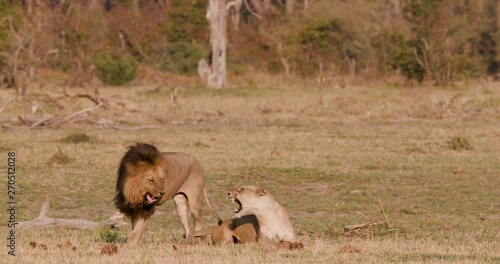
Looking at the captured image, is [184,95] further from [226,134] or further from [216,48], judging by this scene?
[226,134]

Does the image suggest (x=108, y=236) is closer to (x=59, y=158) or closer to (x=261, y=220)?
(x=261, y=220)

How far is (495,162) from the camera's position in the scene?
49.6 ft

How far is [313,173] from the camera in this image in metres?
13.9

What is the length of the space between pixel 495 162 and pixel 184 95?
1534 cm

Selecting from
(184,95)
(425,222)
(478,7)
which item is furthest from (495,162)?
(478,7)

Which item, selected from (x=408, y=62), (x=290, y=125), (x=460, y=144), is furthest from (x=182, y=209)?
(x=408, y=62)

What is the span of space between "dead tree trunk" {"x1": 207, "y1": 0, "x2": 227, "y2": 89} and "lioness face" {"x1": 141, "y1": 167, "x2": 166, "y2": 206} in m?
28.7

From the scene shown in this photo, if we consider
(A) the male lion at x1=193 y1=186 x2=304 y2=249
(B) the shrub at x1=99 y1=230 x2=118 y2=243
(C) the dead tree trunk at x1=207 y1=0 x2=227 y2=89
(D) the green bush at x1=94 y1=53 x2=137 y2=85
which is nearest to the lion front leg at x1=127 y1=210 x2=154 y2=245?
(A) the male lion at x1=193 y1=186 x2=304 y2=249

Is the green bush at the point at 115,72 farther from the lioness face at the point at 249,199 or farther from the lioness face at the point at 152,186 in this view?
the lioness face at the point at 152,186

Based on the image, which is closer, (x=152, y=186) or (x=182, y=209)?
(x=152, y=186)

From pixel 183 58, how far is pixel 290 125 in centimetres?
2092

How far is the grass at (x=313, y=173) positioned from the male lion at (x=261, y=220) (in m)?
0.16

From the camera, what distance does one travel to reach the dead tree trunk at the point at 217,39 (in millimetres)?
36062

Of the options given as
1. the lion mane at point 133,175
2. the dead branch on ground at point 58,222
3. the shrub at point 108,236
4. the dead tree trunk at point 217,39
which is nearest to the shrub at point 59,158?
the dead branch on ground at point 58,222
